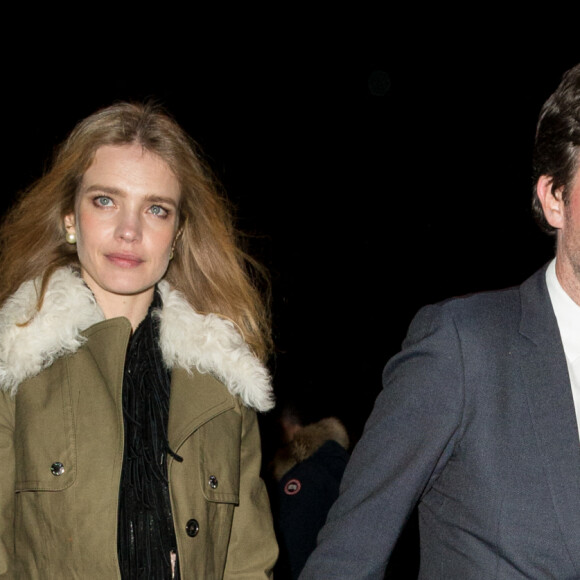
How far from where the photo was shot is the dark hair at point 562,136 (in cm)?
168

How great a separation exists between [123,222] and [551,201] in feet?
3.34

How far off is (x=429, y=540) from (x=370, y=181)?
5134 millimetres

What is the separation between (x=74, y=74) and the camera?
464 cm

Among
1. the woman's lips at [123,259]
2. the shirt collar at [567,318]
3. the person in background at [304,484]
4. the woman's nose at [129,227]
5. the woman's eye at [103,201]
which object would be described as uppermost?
the woman's eye at [103,201]

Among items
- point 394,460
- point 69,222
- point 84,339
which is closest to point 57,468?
point 84,339

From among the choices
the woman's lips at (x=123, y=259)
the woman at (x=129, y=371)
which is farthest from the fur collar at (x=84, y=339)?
the woman's lips at (x=123, y=259)

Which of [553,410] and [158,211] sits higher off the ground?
[158,211]

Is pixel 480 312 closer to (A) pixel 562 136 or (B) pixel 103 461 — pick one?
(A) pixel 562 136

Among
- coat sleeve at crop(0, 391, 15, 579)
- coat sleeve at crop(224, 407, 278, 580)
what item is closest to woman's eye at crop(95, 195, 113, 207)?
coat sleeve at crop(0, 391, 15, 579)

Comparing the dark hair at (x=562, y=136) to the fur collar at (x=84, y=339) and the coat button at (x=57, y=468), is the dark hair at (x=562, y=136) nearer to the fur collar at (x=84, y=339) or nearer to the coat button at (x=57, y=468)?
the fur collar at (x=84, y=339)

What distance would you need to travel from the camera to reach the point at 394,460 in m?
1.49

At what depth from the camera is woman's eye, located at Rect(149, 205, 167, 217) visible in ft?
6.71

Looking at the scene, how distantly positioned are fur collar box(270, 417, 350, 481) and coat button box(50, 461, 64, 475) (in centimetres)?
146

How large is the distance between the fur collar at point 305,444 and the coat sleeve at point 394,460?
1.63m
